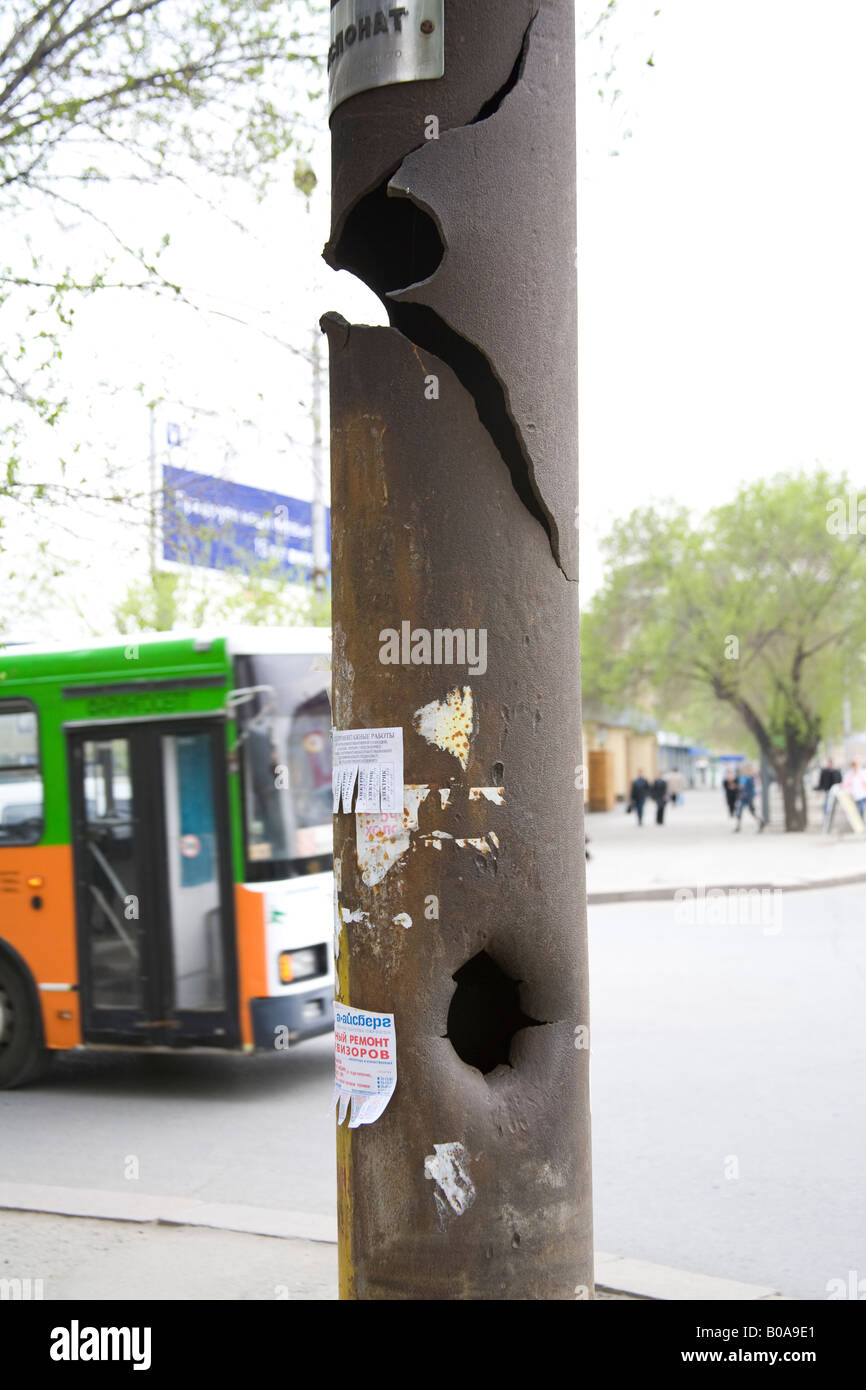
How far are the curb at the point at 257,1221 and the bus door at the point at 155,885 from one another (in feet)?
7.28

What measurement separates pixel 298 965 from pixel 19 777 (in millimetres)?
2333

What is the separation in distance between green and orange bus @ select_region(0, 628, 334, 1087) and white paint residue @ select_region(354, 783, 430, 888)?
5771mm

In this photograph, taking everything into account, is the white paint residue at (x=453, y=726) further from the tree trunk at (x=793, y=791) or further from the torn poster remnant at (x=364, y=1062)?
the tree trunk at (x=793, y=791)

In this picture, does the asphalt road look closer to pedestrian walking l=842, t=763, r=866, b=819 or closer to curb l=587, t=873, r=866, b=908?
curb l=587, t=873, r=866, b=908

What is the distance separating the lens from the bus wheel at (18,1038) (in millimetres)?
8805

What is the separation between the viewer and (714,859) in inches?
955

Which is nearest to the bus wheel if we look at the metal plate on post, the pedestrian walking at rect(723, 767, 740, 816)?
the metal plate on post

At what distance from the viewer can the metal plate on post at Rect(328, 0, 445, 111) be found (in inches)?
103

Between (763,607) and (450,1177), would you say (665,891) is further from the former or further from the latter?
(450,1177)

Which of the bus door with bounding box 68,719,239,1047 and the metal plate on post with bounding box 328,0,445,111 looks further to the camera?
the bus door with bounding box 68,719,239,1047

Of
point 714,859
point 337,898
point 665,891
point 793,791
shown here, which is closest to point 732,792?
point 793,791
